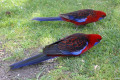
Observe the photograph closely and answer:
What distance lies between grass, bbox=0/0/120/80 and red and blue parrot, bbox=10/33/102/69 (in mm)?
199

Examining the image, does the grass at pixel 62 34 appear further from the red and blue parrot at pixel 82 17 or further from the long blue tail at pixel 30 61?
the long blue tail at pixel 30 61

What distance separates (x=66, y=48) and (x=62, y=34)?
109 centimetres

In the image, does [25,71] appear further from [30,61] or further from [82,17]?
[82,17]

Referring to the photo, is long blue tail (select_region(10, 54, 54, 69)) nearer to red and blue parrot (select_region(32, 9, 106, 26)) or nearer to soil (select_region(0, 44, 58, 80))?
soil (select_region(0, 44, 58, 80))

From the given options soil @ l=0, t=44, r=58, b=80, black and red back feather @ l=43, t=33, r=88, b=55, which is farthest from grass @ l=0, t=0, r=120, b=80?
black and red back feather @ l=43, t=33, r=88, b=55

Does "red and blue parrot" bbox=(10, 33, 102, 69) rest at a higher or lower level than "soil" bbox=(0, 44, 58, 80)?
higher

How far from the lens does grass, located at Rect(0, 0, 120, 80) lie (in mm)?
2984

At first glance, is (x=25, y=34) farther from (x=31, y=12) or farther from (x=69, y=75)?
(x=69, y=75)

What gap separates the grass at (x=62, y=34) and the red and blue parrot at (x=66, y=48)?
199 mm

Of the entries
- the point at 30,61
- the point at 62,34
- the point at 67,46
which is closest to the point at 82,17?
the point at 62,34

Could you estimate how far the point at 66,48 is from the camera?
317 centimetres

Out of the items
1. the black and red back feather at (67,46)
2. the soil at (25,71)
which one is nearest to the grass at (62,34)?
the soil at (25,71)

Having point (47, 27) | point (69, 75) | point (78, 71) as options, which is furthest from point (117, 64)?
point (47, 27)

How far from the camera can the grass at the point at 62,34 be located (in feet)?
9.79
